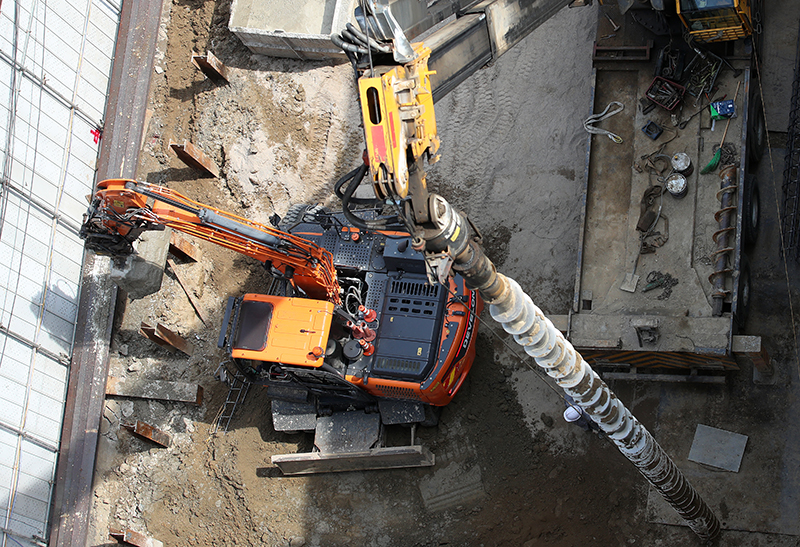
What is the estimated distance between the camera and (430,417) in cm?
1556

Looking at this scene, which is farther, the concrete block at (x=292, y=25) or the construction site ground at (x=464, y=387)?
the concrete block at (x=292, y=25)

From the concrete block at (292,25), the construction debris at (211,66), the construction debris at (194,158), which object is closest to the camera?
the construction debris at (194,158)

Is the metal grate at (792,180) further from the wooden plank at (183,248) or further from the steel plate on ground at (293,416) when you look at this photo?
the wooden plank at (183,248)

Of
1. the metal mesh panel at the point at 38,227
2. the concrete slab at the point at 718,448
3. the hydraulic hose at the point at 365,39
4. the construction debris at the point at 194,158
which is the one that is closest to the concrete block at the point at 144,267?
the metal mesh panel at the point at 38,227

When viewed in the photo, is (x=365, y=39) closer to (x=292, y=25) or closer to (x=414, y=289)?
(x=414, y=289)

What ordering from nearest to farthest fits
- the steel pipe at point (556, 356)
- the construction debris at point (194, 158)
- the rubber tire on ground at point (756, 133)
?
the steel pipe at point (556, 356), the rubber tire on ground at point (756, 133), the construction debris at point (194, 158)

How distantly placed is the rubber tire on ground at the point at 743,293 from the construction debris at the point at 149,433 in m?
10.9

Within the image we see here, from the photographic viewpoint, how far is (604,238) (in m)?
14.0

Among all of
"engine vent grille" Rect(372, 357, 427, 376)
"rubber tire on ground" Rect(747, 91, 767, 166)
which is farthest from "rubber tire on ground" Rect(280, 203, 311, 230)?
"rubber tire on ground" Rect(747, 91, 767, 166)

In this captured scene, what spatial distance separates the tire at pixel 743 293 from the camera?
13.2m

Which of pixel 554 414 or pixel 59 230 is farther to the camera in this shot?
pixel 59 230

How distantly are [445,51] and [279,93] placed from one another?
28.4ft

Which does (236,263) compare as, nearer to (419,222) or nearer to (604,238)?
(604,238)

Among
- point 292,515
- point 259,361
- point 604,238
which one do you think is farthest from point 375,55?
point 292,515
